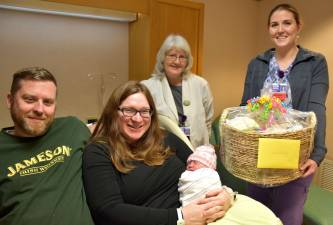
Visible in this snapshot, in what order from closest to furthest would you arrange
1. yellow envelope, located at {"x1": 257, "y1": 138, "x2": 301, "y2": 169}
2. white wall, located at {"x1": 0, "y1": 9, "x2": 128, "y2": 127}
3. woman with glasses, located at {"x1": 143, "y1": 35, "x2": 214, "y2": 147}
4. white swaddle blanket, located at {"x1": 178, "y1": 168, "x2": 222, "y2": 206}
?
1. yellow envelope, located at {"x1": 257, "y1": 138, "x2": 301, "y2": 169}
2. white swaddle blanket, located at {"x1": 178, "y1": 168, "x2": 222, "y2": 206}
3. woman with glasses, located at {"x1": 143, "y1": 35, "x2": 214, "y2": 147}
4. white wall, located at {"x1": 0, "y1": 9, "x2": 128, "y2": 127}

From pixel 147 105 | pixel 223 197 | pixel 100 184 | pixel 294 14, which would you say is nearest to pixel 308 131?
pixel 223 197

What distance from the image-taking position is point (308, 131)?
120 centimetres

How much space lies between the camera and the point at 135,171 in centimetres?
138

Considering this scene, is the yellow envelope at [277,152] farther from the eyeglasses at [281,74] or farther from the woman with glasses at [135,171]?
the eyeglasses at [281,74]

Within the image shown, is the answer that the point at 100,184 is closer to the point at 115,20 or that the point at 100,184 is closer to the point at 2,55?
the point at 2,55

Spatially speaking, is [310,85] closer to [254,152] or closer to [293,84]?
[293,84]

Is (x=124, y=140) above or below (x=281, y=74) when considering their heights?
below

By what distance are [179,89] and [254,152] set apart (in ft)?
4.07

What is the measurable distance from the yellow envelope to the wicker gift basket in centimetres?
2

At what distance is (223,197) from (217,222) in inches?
4.4

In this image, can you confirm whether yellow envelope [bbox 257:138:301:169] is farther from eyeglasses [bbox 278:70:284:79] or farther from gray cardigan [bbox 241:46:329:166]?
eyeglasses [bbox 278:70:284:79]

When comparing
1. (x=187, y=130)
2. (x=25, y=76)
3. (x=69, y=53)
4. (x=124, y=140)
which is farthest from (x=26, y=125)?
(x=69, y=53)

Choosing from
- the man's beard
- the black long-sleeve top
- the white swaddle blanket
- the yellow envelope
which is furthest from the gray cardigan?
the man's beard

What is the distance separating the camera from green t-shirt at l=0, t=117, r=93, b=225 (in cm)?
116
